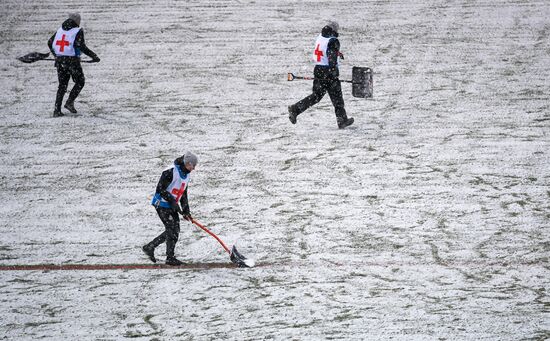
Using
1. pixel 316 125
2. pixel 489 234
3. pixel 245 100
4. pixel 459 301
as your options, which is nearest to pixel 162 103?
pixel 245 100

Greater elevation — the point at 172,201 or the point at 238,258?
the point at 172,201

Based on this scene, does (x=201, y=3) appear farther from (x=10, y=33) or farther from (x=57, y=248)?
(x=57, y=248)

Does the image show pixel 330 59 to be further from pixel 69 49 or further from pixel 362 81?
pixel 69 49

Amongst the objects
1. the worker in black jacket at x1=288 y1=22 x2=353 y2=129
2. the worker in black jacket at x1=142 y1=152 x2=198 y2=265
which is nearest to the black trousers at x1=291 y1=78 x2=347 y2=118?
the worker in black jacket at x1=288 y1=22 x2=353 y2=129

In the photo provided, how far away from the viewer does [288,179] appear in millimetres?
14172

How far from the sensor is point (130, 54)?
21.7 m

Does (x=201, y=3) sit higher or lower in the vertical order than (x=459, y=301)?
higher

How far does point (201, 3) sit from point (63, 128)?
999 cm

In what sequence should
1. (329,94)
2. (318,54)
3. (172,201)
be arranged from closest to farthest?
(172,201)
(318,54)
(329,94)

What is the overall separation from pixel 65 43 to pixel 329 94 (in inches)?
192

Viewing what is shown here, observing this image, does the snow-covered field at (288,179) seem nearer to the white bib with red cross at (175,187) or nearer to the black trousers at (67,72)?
the black trousers at (67,72)

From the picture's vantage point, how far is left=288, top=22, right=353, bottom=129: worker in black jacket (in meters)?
15.7

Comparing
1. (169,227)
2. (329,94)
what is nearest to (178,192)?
(169,227)

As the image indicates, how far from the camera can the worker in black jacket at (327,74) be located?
1571cm
